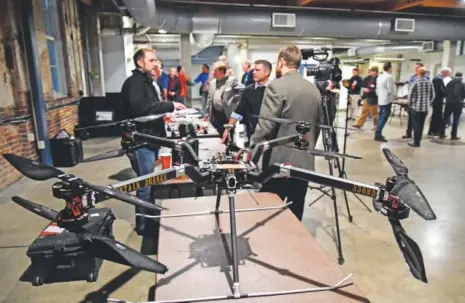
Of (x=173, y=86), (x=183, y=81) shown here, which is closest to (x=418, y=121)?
(x=183, y=81)

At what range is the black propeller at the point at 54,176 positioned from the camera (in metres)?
0.89

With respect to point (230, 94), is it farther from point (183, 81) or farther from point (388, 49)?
point (388, 49)

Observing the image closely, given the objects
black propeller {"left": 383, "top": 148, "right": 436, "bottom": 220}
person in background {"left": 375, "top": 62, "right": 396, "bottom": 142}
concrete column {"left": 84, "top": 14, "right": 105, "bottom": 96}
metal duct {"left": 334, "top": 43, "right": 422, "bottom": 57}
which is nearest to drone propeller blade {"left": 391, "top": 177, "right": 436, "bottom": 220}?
black propeller {"left": 383, "top": 148, "right": 436, "bottom": 220}

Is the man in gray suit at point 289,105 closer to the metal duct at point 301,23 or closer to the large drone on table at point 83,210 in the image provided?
the large drone on table at point 83,210

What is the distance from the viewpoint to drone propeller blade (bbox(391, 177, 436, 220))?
2.63 feet

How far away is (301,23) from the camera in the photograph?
6816 mm

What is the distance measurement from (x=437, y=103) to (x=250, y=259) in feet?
24.7

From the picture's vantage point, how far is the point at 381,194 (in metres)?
0.95

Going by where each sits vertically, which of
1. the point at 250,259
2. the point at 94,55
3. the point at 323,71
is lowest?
the point at 250,259

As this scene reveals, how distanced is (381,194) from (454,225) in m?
2.74

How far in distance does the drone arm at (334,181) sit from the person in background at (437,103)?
292 inches

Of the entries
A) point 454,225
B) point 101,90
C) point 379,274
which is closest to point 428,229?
point 454,225

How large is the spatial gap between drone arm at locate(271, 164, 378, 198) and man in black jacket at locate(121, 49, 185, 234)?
5.06 feet

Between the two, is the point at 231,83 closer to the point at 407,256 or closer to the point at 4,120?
the point at 4,120
